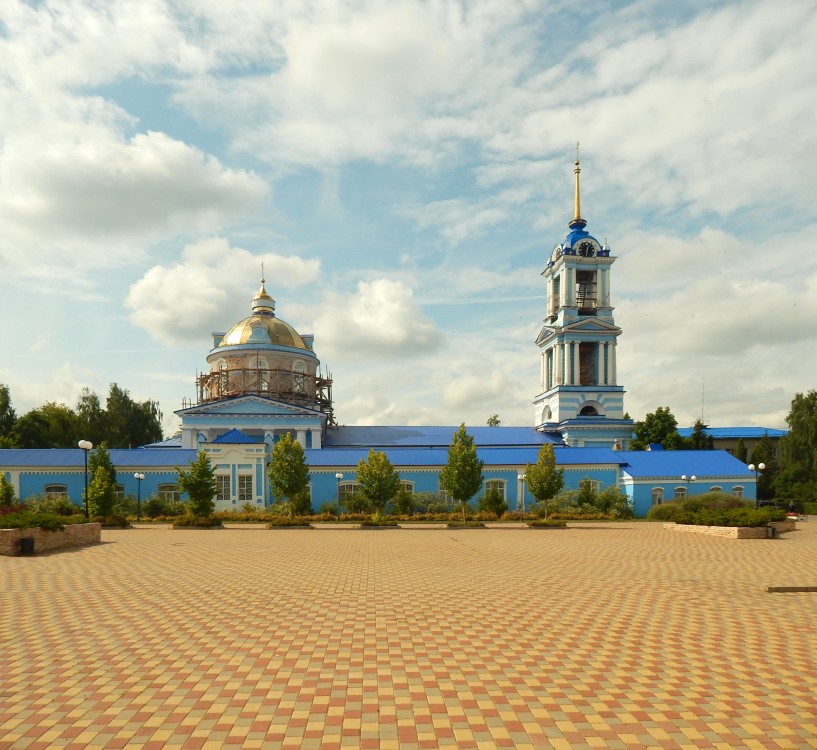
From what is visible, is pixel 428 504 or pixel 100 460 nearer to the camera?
pixel 100 460

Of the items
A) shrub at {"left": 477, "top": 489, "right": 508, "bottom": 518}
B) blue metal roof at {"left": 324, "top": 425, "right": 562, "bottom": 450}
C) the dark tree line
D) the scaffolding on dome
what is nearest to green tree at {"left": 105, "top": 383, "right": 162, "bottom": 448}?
the dark tree line

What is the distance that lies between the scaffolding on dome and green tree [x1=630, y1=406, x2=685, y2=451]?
Answer: 25716 mm

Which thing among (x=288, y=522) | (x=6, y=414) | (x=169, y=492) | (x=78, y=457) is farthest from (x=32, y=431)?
(x=288, y=522)

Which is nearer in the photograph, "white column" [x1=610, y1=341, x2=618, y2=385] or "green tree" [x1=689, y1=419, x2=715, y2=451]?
"white column" [x1=610, y1=341, x2=618, y2=385]

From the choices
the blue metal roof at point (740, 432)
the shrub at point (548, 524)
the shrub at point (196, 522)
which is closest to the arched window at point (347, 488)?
the shrub at point (196, 522)

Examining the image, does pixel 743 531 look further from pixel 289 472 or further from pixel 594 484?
pixel 289 472

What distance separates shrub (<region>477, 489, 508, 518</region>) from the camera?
115 feet

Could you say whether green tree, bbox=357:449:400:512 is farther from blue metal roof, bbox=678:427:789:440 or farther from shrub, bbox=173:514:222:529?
blue metal roof, bbox=678:427:789:440

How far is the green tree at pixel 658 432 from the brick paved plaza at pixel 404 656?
3430 centimetres

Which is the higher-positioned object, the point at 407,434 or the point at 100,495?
the point at 407,434

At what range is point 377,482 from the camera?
32.0 metres

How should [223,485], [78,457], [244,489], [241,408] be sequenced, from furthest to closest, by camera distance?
[241,408], [244,489], [223,485], [78,457]

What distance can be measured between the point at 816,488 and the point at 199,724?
54.2 m

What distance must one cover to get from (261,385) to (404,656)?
42.1 meters
